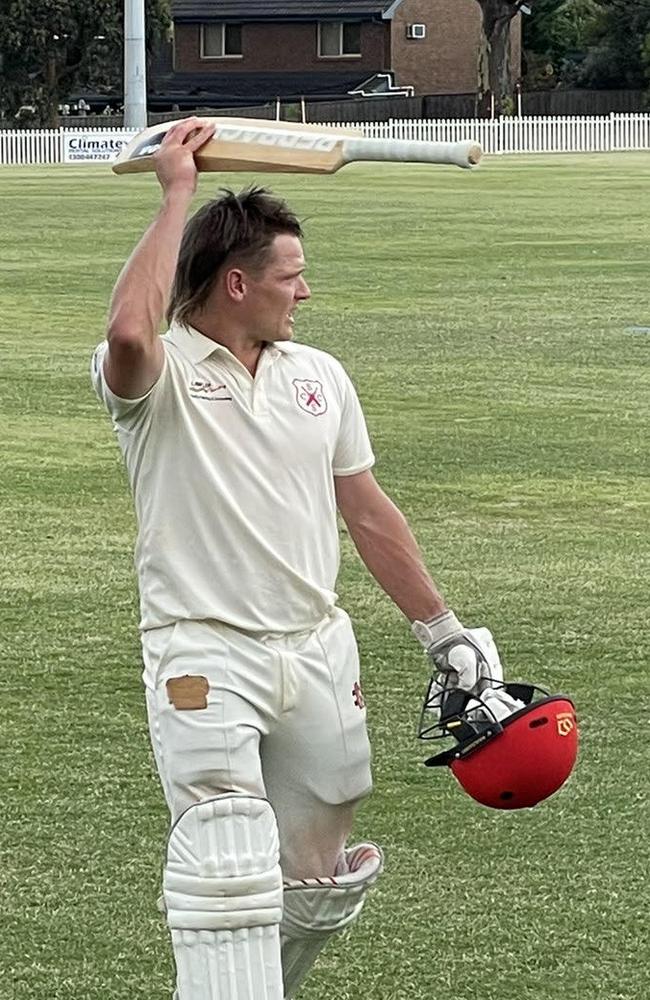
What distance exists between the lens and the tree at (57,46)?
7100 cm

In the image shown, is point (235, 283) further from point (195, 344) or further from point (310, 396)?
point (310, 396)

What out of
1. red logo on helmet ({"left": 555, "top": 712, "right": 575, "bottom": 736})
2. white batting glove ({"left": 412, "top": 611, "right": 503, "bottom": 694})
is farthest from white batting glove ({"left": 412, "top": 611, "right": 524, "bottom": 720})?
red logo on helmet ({"left": 555, "top": 712, "right": 575, "bottom": 736})

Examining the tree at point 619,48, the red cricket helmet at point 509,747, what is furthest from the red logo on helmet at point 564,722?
the tree at point 619,48

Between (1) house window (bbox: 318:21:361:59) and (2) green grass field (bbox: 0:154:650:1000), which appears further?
(1) house window (bbox: 318:21:361:59)

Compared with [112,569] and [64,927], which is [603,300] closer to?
[112,569]

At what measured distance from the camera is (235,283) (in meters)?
4.30

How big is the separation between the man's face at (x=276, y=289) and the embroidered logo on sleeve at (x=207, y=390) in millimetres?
181

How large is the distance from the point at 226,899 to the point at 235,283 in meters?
1.26

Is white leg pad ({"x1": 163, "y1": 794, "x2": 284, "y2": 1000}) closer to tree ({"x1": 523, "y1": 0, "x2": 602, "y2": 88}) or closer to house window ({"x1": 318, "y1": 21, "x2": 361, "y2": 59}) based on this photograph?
tree ({"x1": 523, "y1": 0, "x2": 602, "y2": 88})

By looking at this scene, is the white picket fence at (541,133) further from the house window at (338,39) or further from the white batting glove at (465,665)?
the white batting glove at (465,665)

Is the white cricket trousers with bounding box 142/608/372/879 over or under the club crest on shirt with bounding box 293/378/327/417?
under

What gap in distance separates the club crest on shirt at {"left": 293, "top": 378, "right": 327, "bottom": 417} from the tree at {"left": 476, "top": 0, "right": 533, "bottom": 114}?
6997 centimetres

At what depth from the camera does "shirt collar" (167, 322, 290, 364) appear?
4262 millimetres

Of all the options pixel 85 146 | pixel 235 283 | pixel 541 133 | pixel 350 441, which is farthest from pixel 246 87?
pixel 235 283
